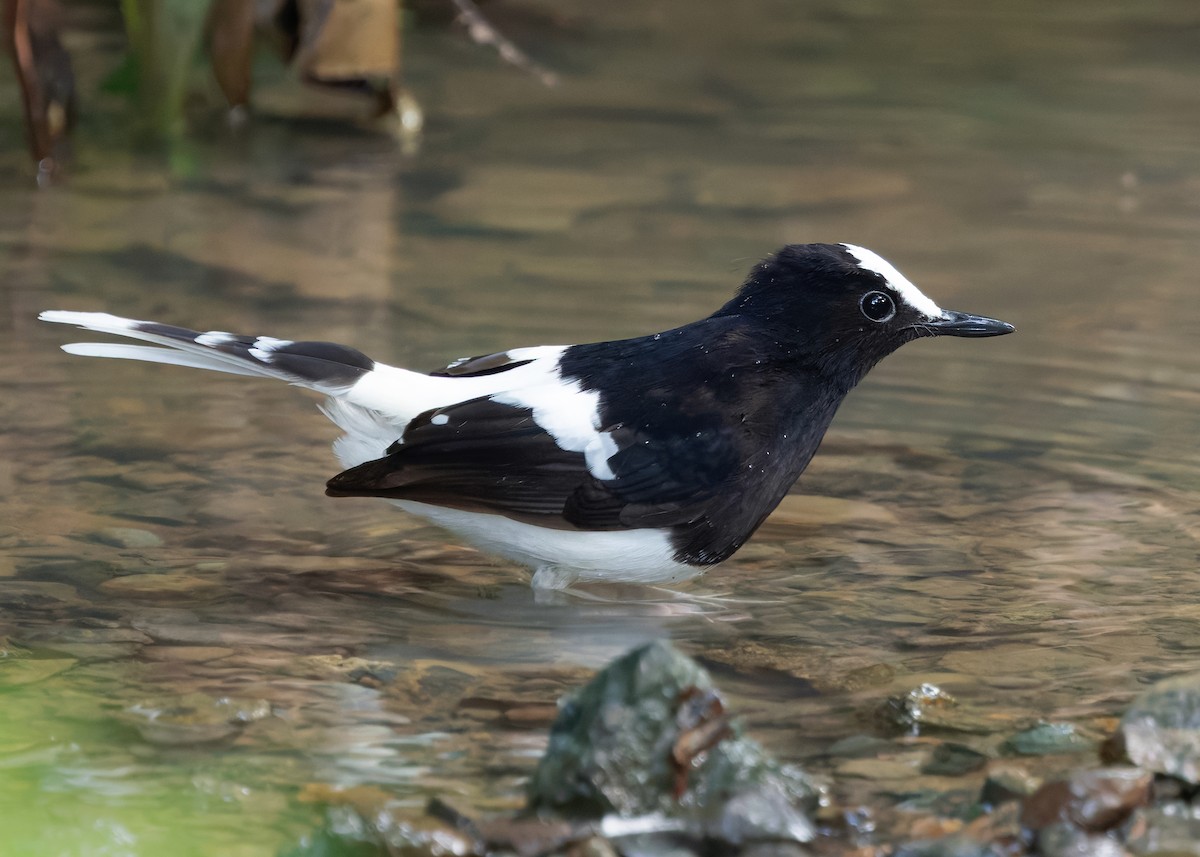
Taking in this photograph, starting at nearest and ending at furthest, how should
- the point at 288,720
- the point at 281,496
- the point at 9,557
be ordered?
the point at 288,720, the point at 9,557, the point at 281,496

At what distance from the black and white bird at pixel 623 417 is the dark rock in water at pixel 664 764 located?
3.57 feet

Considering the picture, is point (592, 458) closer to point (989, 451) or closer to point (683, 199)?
point (989, 451)

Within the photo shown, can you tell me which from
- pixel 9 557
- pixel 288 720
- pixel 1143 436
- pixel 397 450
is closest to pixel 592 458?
pixel 397 450

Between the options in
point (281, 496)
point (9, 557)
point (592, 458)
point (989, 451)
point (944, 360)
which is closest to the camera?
point (592, 458)

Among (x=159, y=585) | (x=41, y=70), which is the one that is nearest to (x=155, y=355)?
(x=159, y=585)

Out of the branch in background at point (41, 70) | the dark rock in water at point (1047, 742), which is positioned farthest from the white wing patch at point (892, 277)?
the branch in background at point (41, 70)

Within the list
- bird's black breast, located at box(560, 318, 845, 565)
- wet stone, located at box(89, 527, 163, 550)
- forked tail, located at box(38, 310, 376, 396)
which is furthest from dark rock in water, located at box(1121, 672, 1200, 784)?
wet stone, located at box(89, 527, 163, 550)

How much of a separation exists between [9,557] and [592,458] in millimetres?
1563

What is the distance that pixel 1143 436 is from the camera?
230 inches

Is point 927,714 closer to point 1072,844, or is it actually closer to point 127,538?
point 1072,844

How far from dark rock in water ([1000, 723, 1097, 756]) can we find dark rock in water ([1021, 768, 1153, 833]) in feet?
1.14

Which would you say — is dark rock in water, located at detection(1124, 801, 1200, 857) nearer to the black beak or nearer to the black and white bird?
the black and white bird

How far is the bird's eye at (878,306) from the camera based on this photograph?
4531 mm

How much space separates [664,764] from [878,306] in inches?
65.8
